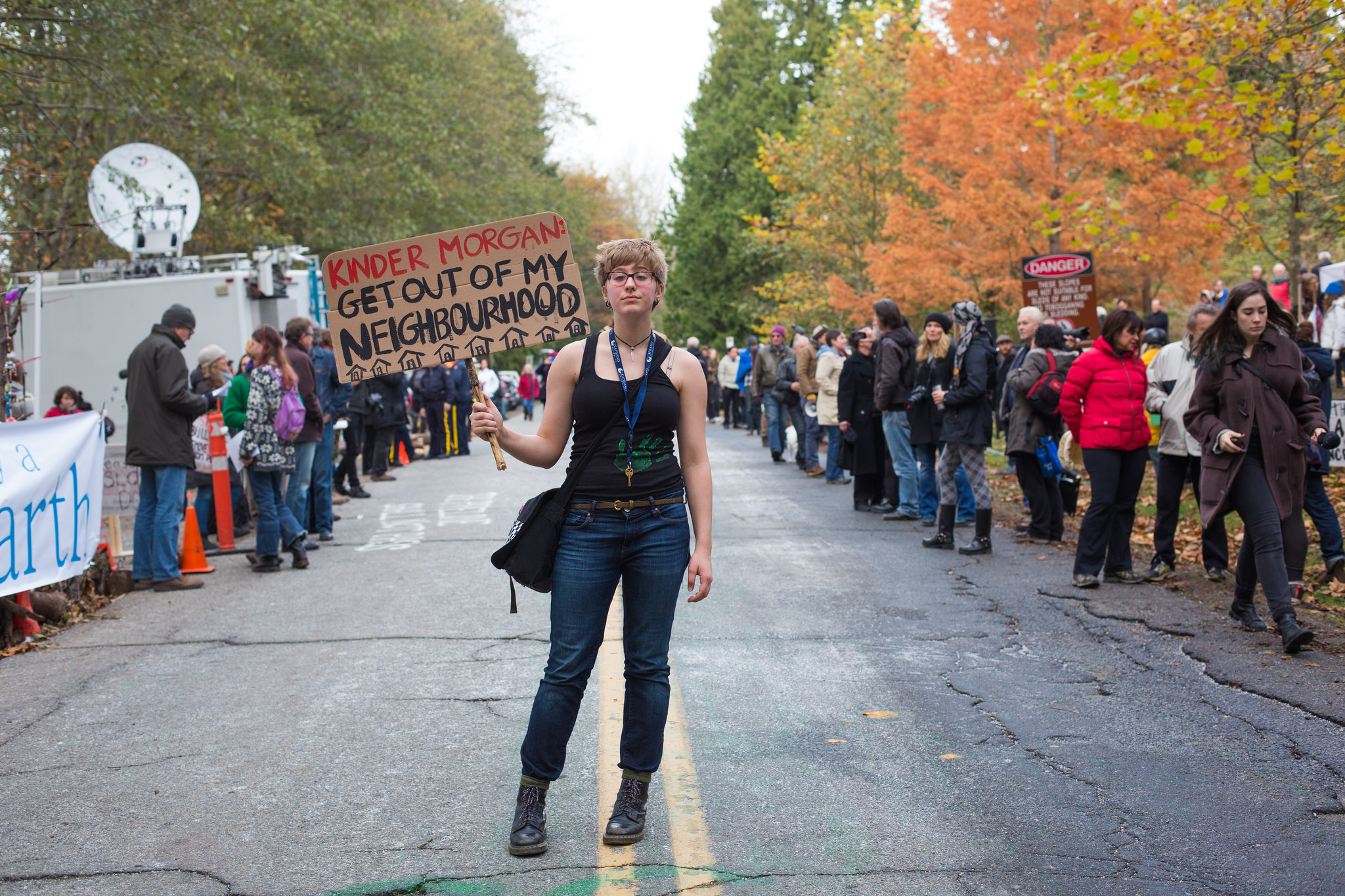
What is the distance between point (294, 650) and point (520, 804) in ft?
11.5

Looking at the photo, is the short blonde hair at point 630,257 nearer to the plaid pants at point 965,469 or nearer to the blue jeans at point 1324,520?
the blue jeans at point 1324,520

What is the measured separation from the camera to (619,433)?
4.05 metres

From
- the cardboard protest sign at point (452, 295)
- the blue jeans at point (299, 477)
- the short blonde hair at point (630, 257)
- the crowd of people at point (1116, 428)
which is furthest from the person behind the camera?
the blue jeans at point (299, 477)

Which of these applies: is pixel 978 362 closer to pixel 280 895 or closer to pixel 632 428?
pixel 632 428

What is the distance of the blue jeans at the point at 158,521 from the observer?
9414 mm

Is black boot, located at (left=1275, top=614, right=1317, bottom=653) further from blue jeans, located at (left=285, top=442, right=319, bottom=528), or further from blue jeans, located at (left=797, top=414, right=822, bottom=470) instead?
blue jeans, located at (left=797, top=414, right=822, bottom=470)

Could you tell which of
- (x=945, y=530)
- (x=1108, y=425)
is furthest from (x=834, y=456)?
(x=1108, y=425)

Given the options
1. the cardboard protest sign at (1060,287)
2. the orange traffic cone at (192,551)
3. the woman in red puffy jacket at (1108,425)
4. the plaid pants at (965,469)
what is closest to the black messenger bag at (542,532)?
the woman in red puffy jacket at (1108,425)

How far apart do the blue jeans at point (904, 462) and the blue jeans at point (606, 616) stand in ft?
28.4

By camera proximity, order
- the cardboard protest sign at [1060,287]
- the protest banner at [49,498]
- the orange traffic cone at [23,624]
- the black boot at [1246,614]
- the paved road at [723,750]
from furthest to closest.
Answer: the cardboard protest sign at [1060,287], the orange traffic cone at [23,624], the protest banner at [49,498], the black boot at [1246,614], the paved road at [723,750]

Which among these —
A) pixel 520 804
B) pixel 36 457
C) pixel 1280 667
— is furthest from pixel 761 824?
pixel 36 457

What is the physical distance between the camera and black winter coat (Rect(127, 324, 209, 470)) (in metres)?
9.27

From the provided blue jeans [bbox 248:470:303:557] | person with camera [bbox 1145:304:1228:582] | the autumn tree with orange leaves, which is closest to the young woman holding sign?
person with camera [bbox 1145:304:1228:582]

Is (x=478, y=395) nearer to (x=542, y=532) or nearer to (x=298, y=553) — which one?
(x=542, y=532)
